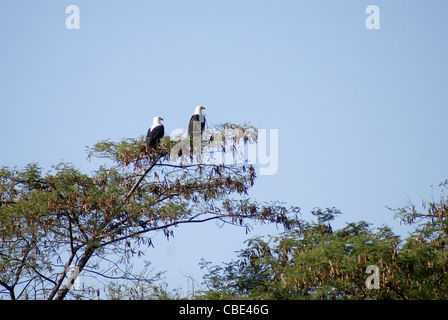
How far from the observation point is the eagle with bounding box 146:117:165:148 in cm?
1780

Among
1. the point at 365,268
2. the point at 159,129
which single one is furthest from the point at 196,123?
the point at 365,268

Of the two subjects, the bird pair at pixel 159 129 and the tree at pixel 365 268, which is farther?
the bird pair at pixel 159 129

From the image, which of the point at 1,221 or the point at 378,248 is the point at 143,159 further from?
the point at 378,248

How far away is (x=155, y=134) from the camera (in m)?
18.4

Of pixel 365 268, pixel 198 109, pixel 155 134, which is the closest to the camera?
pixel 365 268

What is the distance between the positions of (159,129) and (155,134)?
0.93 ft

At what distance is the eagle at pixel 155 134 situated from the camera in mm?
17800

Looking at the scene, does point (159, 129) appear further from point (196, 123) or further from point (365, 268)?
point (365, 268)

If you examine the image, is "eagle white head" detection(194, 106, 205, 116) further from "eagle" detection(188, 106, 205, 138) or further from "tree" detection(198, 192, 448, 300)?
"tree" detection(198, 192, 448, 300)

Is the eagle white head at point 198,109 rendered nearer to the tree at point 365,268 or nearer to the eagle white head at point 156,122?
the eagle white head at point 156,122

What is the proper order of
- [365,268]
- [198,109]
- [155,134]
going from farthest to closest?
[198,109]
[155,134]
[365,268]

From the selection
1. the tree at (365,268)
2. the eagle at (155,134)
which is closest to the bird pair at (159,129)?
the eagle at (155,134)
